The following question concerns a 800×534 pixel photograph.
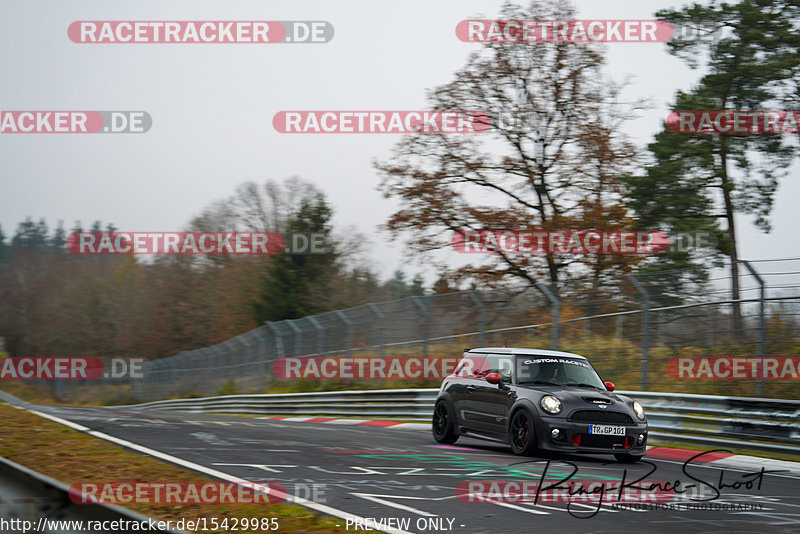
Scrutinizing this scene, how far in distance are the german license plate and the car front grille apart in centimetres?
7

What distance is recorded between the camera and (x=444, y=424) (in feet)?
43.0

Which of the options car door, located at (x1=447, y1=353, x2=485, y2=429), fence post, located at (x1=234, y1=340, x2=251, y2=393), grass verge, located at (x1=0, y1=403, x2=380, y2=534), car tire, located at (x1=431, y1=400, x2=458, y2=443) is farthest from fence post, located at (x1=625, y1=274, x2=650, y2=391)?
fence post, located at (x1=234, y1=340, x2=251, y2=393)

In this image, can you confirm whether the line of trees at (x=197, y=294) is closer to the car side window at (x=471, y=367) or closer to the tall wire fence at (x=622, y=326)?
the tall wire fence at (x=622, y=326)

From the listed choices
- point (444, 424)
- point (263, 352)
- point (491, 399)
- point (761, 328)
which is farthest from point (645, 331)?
point (263, 352)

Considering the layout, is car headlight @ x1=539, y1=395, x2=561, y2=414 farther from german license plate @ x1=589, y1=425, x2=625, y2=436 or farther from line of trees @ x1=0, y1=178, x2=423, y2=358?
line of trees @ x1=0, y1=178, x2=423, y2=358

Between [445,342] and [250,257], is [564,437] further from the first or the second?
[250,257]

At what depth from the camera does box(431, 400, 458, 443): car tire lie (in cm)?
1294

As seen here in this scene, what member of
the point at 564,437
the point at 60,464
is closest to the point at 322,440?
the point at 564,437

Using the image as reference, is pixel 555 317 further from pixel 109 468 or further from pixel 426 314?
pixel 109 468

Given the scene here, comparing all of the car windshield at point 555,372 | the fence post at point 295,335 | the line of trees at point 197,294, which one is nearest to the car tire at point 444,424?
the car windshield at point 555,372

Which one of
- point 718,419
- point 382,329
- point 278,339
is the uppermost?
point 382,329

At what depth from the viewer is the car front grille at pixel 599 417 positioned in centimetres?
1080

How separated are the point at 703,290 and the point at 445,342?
713 cm

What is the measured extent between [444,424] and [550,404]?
2623 mm
